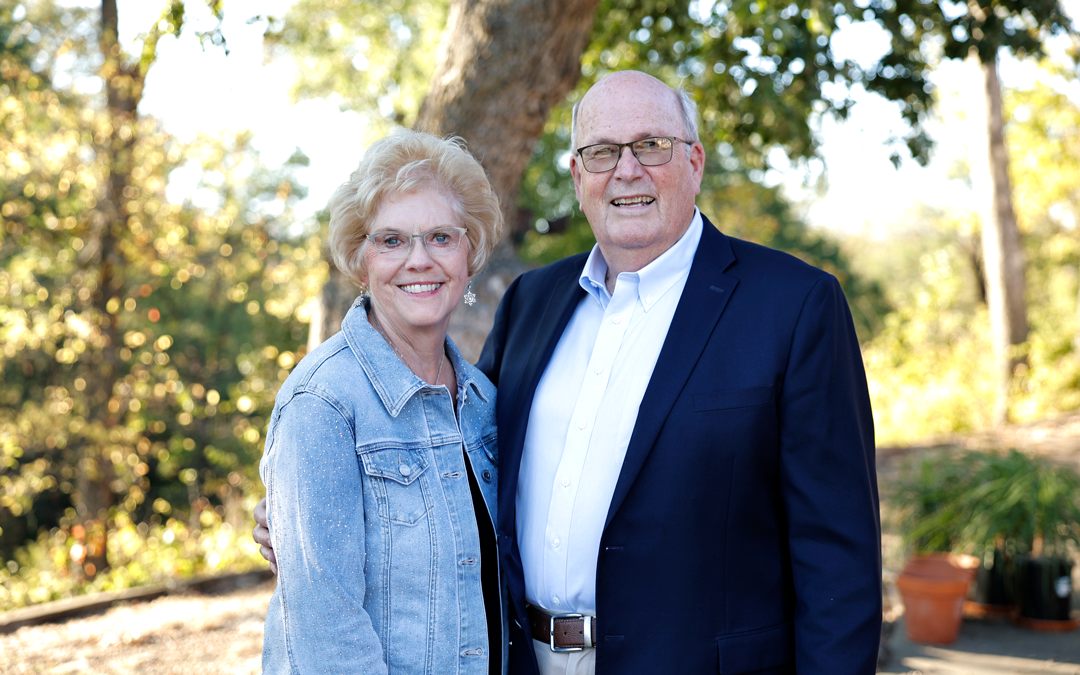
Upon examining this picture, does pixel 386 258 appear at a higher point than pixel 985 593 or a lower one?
higher

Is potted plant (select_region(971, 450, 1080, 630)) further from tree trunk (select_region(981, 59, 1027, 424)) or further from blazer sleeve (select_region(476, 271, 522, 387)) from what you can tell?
tree trunk (select_region(981, 59, 1027, 424))

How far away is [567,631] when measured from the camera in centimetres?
208

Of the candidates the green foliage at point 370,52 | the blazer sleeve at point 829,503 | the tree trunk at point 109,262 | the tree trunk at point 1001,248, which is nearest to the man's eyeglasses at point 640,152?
the blazer sleeve at point 829,503

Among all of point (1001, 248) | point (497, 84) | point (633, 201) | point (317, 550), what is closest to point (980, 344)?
point (1001, 248)

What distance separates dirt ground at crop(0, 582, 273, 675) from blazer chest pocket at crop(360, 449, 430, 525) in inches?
115

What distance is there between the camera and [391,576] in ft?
6.11

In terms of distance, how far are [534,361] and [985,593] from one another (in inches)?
168

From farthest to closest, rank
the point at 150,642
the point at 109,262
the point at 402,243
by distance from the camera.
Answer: the point at 109,262 < the point at 150,642 < the point at 402,243

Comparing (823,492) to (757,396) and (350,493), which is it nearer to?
(757,396)

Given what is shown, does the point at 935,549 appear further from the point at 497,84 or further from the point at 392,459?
the point at 392,459

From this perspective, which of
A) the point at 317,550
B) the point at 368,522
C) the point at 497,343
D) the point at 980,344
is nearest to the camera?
the point at 317,550

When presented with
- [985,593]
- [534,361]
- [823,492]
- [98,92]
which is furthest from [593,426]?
[98,92]

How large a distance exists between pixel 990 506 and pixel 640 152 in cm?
433

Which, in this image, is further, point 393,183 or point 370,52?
point 370,52
